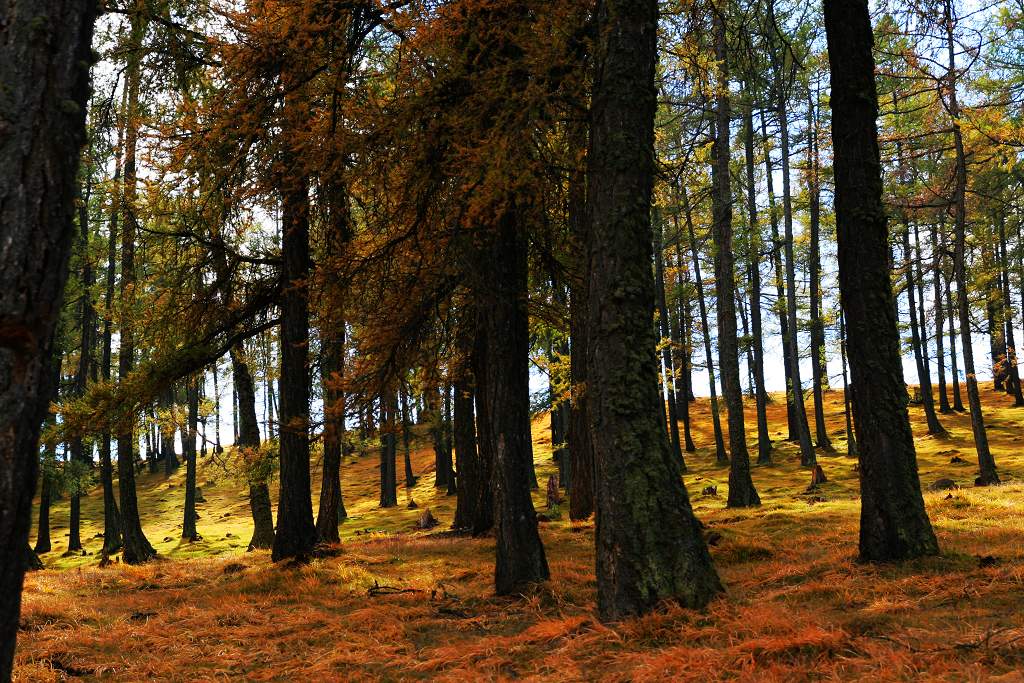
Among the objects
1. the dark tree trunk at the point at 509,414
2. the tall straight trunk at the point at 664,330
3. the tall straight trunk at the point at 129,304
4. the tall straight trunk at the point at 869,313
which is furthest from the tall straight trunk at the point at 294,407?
the tall straight trunk at the point at 664,330

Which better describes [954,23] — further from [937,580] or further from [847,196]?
[937,580]


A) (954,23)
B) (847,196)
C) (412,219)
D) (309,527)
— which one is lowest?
(309,527)

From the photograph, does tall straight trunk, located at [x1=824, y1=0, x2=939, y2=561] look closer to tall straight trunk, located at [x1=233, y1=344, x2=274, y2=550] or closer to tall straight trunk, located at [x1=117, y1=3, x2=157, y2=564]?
tall straight trunk, located at [x1=117, y1=3, x2=157, y2=564]

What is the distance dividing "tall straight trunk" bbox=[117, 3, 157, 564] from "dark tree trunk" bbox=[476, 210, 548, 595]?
5112 millimetres

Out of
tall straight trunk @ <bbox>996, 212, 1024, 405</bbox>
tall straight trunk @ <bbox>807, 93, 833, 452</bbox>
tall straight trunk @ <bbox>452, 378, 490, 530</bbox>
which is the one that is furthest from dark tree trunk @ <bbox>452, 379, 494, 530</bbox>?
tall straight trunk @ <bbox>996, 212, 1024, 405</bbox>

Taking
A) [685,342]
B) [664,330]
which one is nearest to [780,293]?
[685,342]

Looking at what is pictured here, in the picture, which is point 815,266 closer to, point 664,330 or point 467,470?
point 664,330

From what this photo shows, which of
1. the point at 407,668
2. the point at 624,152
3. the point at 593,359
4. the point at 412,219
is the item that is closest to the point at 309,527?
the point at 412,219

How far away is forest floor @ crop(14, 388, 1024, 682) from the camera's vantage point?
3906mm

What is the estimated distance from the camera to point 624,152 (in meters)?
5.67

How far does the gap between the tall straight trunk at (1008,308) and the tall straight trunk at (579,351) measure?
19.6 m

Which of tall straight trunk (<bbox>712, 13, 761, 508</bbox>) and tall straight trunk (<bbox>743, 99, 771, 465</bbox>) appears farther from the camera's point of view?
tall straight trunk (<bbox>743, 99, 771, 465</bbox>)

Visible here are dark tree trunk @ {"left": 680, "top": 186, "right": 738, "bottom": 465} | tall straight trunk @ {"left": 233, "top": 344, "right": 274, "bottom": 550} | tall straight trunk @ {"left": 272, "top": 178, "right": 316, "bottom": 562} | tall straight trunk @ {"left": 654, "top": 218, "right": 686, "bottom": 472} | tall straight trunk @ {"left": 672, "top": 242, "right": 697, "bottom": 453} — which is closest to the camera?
tall straight trunk @ {"left": 272, "top": 178, "right": 316, "bottom": 562}

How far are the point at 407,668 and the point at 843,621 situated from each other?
9.99 ft
